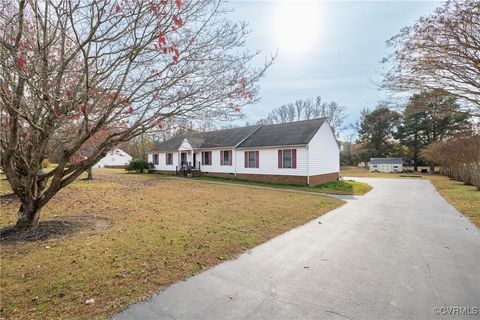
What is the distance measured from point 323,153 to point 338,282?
16648 millimetres

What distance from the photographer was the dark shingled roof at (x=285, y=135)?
18.1 meters

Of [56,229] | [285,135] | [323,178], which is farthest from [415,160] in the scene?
[56,229]

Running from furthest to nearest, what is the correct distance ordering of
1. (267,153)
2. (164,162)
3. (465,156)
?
1. (164,162)
2. (465,156)
3. (267,153)

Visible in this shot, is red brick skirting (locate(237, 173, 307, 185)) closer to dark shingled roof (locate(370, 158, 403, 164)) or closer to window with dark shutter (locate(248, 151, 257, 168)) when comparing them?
window with dark shutter (locate(248, 151, 257, 168))

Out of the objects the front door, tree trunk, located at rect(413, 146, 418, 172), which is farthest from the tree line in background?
tree trunk, located at rect(413, 146, 418, 172)

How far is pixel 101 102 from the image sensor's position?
5078mm

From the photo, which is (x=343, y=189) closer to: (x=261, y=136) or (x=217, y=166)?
(x=261, y=136)

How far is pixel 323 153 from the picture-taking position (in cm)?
1927

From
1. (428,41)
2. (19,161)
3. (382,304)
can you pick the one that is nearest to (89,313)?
(382,304)

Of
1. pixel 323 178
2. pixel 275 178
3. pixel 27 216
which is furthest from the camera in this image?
pixel 323 178

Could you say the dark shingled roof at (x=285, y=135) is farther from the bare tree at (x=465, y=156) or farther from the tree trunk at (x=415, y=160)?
the tree trunk at (x=415, y=160)

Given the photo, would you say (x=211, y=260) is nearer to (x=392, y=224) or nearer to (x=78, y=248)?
(x=78, y=248)

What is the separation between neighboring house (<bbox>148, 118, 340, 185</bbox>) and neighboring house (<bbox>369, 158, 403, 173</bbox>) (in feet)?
84.3

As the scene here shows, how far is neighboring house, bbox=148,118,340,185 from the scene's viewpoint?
17562mm
